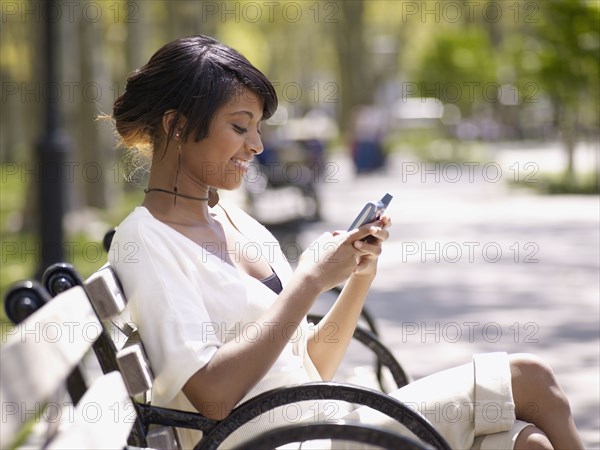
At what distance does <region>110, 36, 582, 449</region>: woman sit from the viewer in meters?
3.02

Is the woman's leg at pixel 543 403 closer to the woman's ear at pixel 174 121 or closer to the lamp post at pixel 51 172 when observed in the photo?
the woman's ear at pixel 174 121

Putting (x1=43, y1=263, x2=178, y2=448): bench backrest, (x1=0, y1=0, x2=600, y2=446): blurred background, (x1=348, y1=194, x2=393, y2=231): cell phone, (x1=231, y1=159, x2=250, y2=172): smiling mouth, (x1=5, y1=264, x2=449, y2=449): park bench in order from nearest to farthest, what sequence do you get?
(x1=5, y1=264, x2=449, y2=449): park bench
(x1=43, y1=263, x2=178, y2=448): bench backrest
(x1=348, y1=194, x2=393, y2=231): cell phone
(x1=231, y1=159, x2=250, y2=172): smiling mouth
(x1=0, y1=0, x2=600, y2=446): blurred background

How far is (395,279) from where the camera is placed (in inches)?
454

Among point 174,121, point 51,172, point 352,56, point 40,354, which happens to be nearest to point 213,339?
point 174,121

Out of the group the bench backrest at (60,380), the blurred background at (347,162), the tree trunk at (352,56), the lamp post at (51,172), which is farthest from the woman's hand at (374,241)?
the tree trunk at (352,56)

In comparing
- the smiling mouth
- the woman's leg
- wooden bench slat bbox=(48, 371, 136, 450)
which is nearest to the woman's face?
the smiling mouth

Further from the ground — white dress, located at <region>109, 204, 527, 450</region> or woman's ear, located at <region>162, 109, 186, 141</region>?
woman's ear, located at <region>162, 109, 186, 141</region>

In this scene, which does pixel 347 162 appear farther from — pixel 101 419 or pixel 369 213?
pixel 101 419

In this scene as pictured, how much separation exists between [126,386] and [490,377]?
2.91 feet

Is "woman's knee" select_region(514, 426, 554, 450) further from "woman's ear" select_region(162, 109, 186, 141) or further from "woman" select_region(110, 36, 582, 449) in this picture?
"woman's ear" select_region(162, 109, 186, 141)

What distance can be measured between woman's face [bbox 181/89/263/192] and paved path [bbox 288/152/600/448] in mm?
2536

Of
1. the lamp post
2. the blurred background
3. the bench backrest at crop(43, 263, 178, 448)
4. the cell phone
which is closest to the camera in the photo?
the bench backrest at crop(43, 263, 178, 448)

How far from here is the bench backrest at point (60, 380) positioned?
2242 mm

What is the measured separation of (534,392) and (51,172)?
7.70 metres
